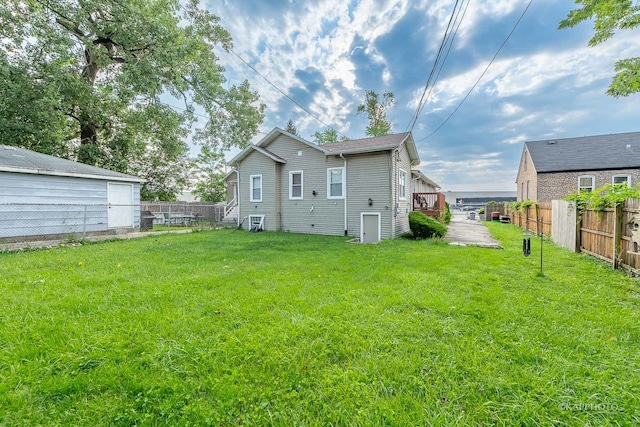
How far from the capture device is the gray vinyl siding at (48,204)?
8.55m

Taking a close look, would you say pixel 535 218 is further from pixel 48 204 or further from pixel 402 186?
pixel 48 204

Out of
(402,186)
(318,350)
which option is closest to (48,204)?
(318,350)

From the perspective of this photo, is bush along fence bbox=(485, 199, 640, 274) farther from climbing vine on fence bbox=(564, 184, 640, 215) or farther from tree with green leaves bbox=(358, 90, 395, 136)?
tree with green leaves bbox=(358, 90, 395, 136)

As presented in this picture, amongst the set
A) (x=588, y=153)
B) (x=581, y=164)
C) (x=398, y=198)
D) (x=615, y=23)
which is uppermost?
(x=615, y=23)

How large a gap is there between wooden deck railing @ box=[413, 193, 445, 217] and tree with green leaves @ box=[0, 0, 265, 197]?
38.0 feet

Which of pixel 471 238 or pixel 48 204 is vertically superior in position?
pixel 48 204

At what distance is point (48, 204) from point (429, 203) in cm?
1584

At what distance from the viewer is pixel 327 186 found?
37.3 feet

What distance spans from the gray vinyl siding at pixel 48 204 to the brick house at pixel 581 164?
26785 mm

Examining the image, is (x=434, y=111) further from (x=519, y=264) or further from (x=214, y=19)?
(x=214, y=19)

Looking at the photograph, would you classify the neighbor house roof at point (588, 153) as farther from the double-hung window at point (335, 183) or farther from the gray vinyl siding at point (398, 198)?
the double-hung window at point (335, 183)

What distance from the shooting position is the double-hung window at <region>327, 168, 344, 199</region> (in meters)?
11.1

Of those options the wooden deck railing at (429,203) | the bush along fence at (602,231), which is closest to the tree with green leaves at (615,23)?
the bush along fence at (602,231)

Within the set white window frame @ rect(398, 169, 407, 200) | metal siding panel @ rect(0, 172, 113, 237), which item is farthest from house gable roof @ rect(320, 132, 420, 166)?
metal siding panel @ rect(0, 172, 113, 237)
